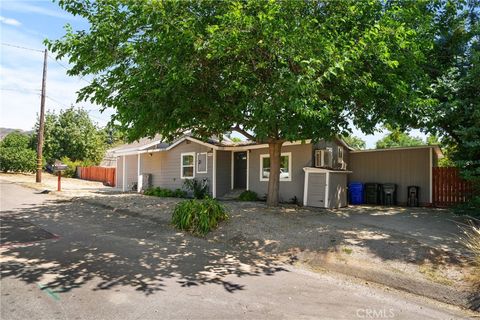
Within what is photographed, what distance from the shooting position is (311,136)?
10.0 meters

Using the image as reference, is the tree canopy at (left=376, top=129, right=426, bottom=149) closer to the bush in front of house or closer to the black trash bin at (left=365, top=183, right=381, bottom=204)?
the black trash bin at (left=365, top=183, right=381, bottom=204)

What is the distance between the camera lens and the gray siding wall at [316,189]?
13.5 m

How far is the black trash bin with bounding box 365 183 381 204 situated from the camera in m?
15.6

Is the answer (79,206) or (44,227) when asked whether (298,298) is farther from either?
(79,206)

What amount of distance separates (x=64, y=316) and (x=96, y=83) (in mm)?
6182

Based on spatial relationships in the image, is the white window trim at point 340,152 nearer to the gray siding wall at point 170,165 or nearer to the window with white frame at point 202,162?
the gray siding wall at point 170,165

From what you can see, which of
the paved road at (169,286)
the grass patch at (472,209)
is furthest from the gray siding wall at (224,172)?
the grass patch at (472,209)

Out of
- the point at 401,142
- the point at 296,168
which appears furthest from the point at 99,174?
the point at 401,142

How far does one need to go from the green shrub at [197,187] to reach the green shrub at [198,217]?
6837mm

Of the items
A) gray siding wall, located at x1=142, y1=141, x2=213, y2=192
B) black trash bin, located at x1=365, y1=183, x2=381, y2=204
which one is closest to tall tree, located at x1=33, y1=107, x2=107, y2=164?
gray siding wall, located at x1=142, y1=141, x2=213, y2=192

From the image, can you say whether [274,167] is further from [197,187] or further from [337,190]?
[197,187]

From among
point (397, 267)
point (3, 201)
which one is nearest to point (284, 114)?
point (397, 267)

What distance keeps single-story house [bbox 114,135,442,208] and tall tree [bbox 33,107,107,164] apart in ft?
57.8

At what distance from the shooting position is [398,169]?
1532cm
